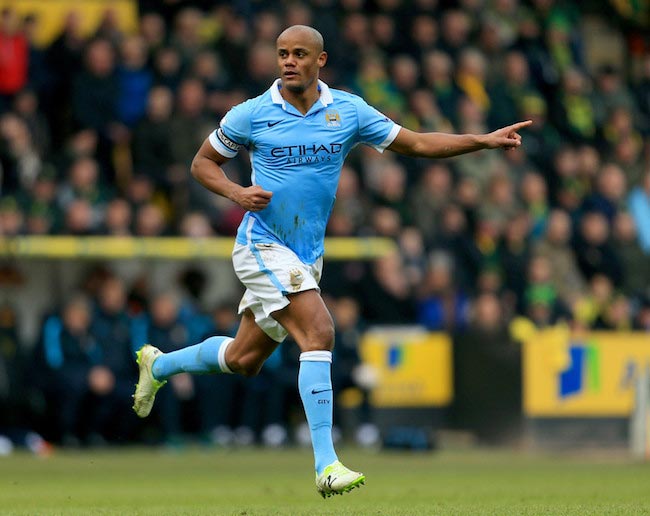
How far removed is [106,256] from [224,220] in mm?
1528

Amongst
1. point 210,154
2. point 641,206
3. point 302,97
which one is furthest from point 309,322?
point 641,206

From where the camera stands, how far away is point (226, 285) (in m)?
17.8

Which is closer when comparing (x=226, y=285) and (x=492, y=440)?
(x=492, y=440)

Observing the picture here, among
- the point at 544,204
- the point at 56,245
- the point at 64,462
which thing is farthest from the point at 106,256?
the point at 544,204

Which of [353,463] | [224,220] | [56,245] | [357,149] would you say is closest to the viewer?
[353,463]

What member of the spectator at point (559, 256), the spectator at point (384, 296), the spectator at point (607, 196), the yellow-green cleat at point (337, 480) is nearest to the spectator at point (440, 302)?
the spectator at point (384, 296)

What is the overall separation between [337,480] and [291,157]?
1.88m

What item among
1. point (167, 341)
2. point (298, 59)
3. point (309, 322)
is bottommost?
point (167, 341)

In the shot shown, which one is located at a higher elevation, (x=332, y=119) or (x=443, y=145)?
(x=332, y=119)

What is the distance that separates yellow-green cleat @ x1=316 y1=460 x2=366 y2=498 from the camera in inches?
313

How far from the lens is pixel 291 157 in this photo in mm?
8727

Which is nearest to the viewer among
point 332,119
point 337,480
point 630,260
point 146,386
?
point 337,480

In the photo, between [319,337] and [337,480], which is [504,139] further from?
Answer: [337,480]

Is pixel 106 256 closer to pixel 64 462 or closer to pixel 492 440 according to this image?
pixel 64 462
